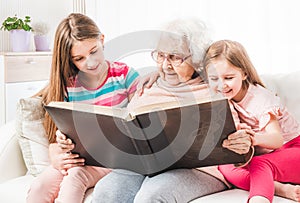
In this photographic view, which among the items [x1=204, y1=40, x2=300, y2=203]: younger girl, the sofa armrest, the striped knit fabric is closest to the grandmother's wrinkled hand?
[x1=204, y1=40, x2=300, y2=203]: younger girl

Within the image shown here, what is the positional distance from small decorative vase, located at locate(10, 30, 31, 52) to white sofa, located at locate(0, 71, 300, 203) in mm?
1339

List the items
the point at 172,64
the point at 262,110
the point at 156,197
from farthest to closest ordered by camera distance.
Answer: the point at 172,64, the point at 262,110, the point at 156,197

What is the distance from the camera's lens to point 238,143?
4.51ft

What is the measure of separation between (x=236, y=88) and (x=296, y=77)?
309 mm

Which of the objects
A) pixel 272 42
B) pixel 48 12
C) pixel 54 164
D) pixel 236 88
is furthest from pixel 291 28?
pixel 48 12

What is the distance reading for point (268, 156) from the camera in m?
1.51

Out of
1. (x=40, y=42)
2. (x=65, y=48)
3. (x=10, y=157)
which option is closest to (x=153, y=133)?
(x=65, y=48)

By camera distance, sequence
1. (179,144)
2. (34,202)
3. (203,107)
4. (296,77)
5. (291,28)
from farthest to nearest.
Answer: (291,28) → (296,77) → (34,202) → (179,144) → (203,107)

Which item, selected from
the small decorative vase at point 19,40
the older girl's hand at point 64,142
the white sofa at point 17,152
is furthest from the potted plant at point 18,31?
the older girl's hand at point 64,142

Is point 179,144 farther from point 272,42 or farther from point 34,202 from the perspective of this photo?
point 272,42

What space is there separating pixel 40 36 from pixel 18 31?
212 mm

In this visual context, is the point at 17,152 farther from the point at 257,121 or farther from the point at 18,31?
the point at 18,31

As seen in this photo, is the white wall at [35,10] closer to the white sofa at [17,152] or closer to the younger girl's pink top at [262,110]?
→ the white sofa at [17,152]

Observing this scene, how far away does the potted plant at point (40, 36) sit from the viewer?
3.29 meters
